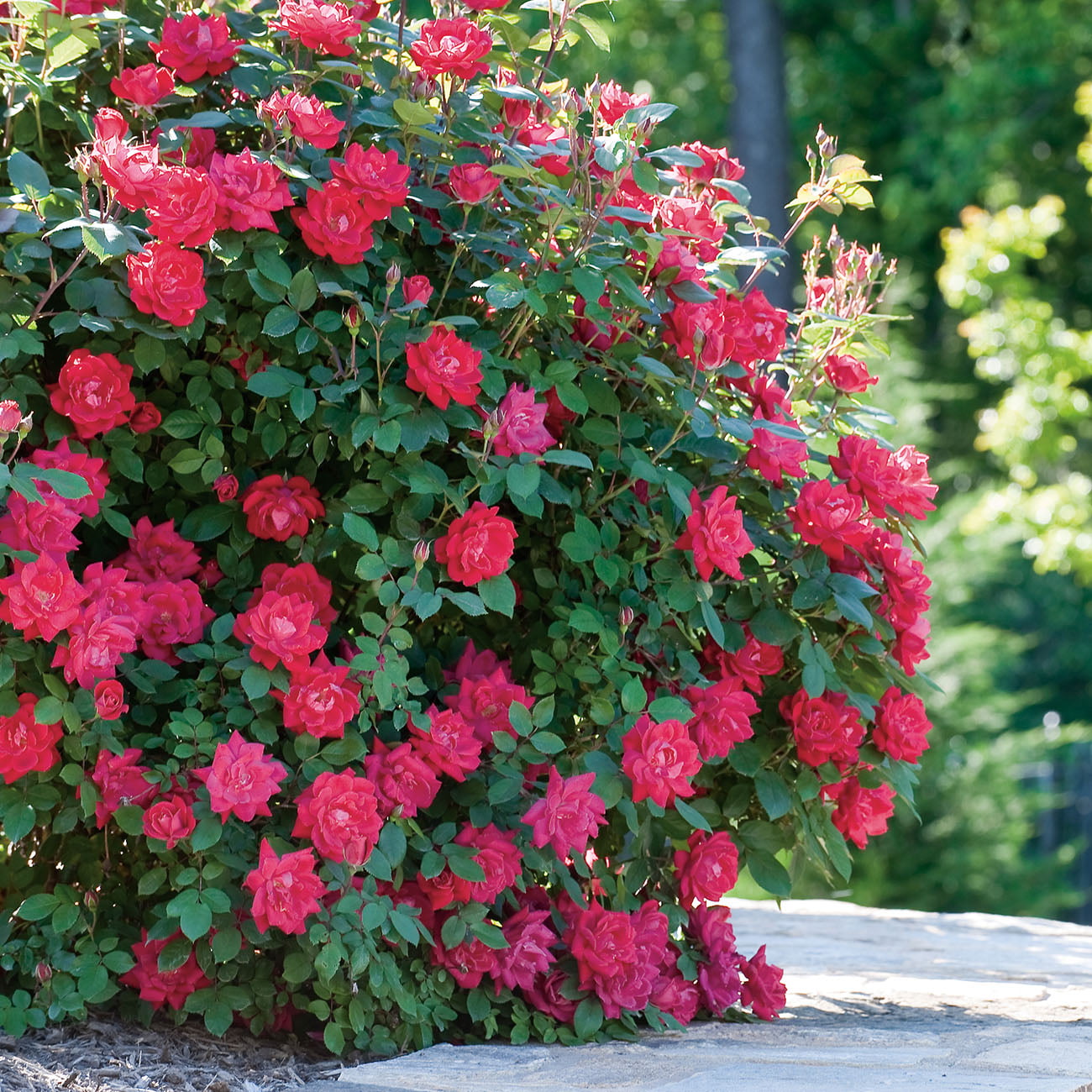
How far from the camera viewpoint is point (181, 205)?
203 centimetres

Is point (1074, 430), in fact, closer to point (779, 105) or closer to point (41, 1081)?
point (779, 105)

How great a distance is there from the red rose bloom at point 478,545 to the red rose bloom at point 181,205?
56cm

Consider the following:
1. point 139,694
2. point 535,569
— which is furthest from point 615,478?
point 139,694

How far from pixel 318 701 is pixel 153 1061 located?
0.65 metres

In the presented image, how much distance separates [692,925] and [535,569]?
750 millimetres

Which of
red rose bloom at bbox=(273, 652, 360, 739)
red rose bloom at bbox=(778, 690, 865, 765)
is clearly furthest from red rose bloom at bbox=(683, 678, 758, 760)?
red rose bloom at bbox=(273, 652, 360, 739)

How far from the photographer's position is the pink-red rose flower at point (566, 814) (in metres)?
2.18

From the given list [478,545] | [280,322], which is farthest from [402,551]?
[280,322]

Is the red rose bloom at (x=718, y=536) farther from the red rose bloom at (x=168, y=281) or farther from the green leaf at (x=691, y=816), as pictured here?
the red rose bloom at (x=168, y=281)

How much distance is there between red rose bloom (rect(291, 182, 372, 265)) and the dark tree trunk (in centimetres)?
789

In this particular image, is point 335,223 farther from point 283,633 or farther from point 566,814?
point 566,814

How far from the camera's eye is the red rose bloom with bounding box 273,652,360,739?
2.11 metres

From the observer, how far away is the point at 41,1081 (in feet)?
6.86

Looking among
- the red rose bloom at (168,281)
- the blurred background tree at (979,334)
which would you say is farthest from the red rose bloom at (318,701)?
the blurred background tree at (979,334)
